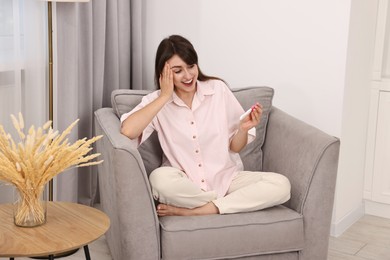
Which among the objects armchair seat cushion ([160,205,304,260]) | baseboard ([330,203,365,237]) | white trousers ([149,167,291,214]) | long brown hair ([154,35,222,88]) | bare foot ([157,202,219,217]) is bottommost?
baseboard ([330,203,365,237])

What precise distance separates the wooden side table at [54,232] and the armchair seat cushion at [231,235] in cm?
31

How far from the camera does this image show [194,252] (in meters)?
2.22

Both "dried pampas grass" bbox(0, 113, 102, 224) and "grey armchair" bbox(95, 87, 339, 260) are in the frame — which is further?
"grey armchair" bbox(95, 87, 339, 260)

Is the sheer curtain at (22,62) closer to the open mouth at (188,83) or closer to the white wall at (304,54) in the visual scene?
the open mouth at (188,83)

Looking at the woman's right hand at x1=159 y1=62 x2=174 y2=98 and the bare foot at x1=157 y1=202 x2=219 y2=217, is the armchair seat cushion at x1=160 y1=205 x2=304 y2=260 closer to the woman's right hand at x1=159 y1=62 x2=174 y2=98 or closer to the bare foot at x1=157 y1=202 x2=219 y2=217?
the bare foot at x1=157 y1=202 x2=219 y2=217

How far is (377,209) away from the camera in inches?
134

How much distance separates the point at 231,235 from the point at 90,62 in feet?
4.21

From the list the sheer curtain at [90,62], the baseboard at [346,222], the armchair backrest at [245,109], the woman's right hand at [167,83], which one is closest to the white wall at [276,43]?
the sheer curtain at [90,62]

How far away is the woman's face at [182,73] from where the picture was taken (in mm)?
2535

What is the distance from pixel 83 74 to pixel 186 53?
30.1 inches

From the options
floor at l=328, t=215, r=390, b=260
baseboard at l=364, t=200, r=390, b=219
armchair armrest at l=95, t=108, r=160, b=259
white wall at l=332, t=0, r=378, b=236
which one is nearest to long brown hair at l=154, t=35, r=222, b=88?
armchair armrest at l=95, t=108, r=160, b=259

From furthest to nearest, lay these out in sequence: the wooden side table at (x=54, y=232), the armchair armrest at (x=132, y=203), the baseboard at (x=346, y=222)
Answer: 1. the baseboard at (x=346, y=222)
2. the armchair armrest at (x=132, y=203)
3. the wooden side table at (x=54, y=232)

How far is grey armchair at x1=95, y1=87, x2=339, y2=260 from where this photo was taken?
2.20 metres

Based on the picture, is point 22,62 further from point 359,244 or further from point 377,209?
point 377,209
